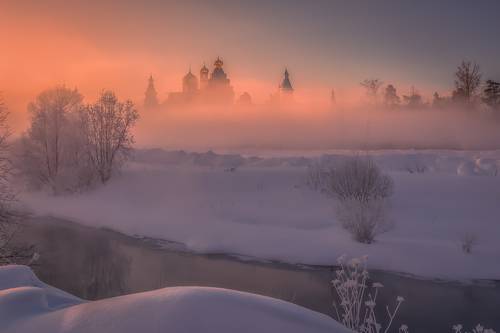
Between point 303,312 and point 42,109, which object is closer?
point 303,312

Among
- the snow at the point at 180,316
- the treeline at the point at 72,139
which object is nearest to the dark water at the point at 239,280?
the snow at the point at 180,316

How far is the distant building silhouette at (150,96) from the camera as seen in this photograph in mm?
130938

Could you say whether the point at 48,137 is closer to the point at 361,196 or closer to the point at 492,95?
the point at 361,196

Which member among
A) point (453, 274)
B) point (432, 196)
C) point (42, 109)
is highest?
point (42, 109)

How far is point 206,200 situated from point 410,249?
14444mm

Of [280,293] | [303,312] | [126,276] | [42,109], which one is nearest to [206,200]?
[126,276]

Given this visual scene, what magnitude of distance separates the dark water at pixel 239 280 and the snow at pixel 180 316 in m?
9.35

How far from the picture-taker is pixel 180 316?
2.30 metres

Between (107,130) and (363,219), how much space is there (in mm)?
25873

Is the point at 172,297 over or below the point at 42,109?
below

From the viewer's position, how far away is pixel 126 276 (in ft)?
48.4

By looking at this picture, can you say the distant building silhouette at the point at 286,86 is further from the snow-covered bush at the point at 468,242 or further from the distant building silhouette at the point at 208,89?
the snow-covered bush at the point at 468,242

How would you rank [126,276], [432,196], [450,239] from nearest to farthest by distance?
[126,276]
[450,239]
[432,196]

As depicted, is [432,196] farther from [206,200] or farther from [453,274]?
[206,200]
